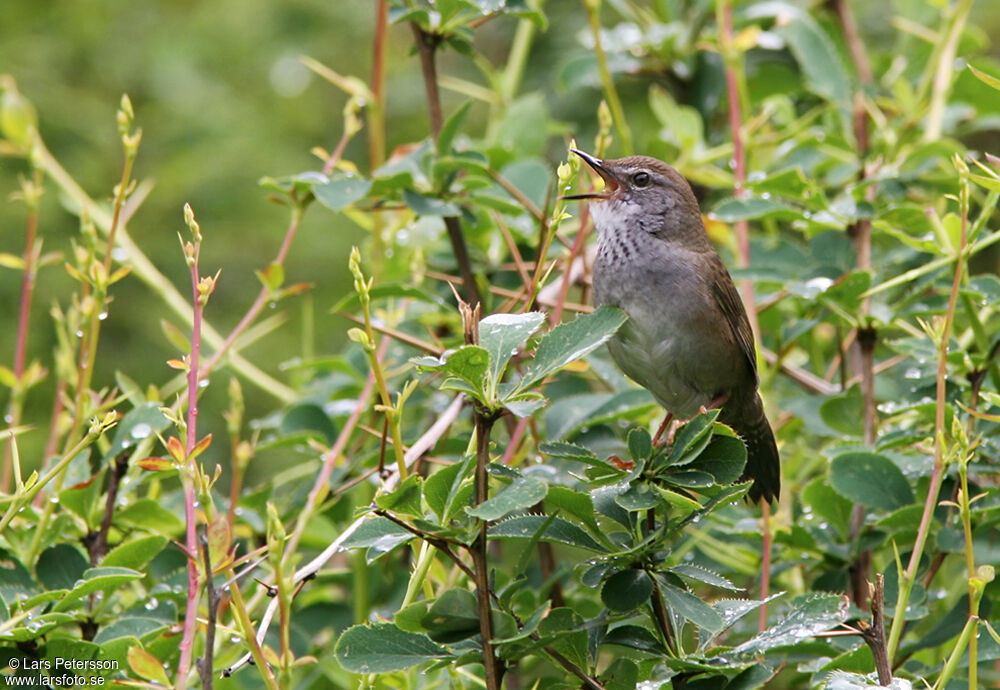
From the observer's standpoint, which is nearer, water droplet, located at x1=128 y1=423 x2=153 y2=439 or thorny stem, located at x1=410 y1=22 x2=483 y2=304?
water droplet, located at x1=128 y1=423 x2=153 y2=439

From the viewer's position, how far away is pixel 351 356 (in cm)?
318

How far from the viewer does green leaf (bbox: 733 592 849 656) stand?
1891 millimetres

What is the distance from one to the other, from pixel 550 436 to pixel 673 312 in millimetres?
497

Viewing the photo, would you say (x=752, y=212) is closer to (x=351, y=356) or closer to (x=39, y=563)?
(x=351, y=356)

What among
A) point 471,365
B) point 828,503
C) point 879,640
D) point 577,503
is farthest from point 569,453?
point 828,503

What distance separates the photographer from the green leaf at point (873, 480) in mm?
2494

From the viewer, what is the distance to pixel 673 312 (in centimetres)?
299

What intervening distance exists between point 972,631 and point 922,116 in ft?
6.98

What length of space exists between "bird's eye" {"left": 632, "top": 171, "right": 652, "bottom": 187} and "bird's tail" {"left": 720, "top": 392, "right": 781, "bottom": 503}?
69 cm

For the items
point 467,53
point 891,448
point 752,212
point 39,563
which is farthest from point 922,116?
point 39,563

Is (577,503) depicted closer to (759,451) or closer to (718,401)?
(759,451)

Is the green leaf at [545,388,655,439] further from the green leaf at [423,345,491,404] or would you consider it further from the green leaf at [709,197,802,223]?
the green leaf at [423,345,491,404]

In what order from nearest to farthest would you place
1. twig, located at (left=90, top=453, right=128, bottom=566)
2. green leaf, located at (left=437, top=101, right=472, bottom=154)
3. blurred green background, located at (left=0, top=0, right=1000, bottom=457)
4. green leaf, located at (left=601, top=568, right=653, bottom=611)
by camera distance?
green leaf, located at (left=601, top=568, right=653, bottom=611) < twig, located at (left=90, top=453, right=128, bottom=566) < green leaf, located at (left=437, top=101, right=472, bottom=154) < blurred green background, located at (left=0, top=0, right=1000, bottom=457)

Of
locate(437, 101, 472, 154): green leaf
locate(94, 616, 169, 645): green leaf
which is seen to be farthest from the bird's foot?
locate(94, 616, 169, 645): green leaf
